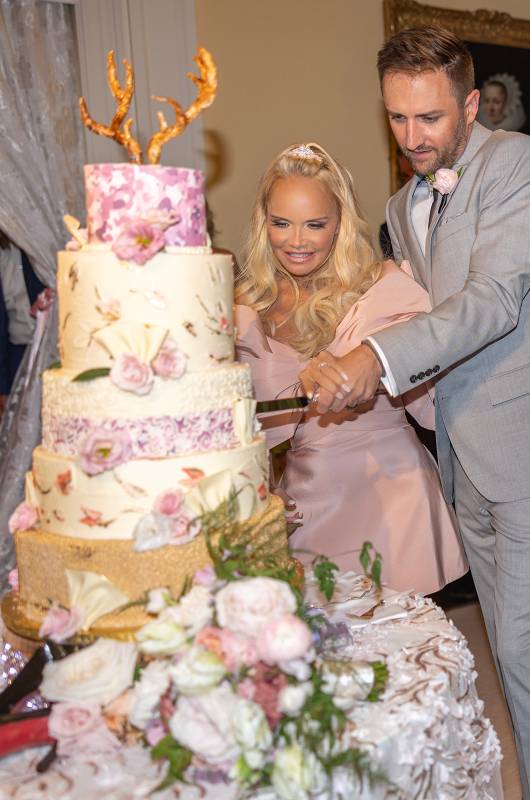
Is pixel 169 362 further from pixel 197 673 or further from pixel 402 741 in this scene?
pixel 402 741

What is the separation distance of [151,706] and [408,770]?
1.63 ft

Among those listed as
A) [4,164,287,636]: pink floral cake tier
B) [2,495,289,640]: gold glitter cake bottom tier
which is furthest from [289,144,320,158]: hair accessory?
[2,495,289,640]: gold glitter cake bottom tier

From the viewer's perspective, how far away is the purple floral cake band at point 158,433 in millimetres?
1813

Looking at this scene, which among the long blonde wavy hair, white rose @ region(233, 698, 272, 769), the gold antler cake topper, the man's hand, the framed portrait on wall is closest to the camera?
white rose @ region(233, 698, 272, 769)

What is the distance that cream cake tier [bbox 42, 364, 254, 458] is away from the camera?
1813mm

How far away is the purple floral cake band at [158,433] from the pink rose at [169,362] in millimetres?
90

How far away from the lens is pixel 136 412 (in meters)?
1.81

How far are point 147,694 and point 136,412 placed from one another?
0.53 metres

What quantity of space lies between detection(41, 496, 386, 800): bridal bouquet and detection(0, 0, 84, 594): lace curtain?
283 centimetres

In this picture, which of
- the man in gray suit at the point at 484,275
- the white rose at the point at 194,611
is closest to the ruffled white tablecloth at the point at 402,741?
the white rose at the point at 194,611

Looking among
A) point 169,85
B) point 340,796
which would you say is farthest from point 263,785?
point 169,85

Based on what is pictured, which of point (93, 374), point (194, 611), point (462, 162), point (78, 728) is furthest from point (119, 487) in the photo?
point (462, 162)

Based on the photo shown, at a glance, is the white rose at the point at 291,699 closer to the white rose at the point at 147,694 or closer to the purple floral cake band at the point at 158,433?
the white rose at the point at 147,694

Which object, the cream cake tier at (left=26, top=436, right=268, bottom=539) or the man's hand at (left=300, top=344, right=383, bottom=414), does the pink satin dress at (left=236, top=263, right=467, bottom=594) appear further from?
the cream cake tier at (left=26, top=436, right=268, bottom=539)
